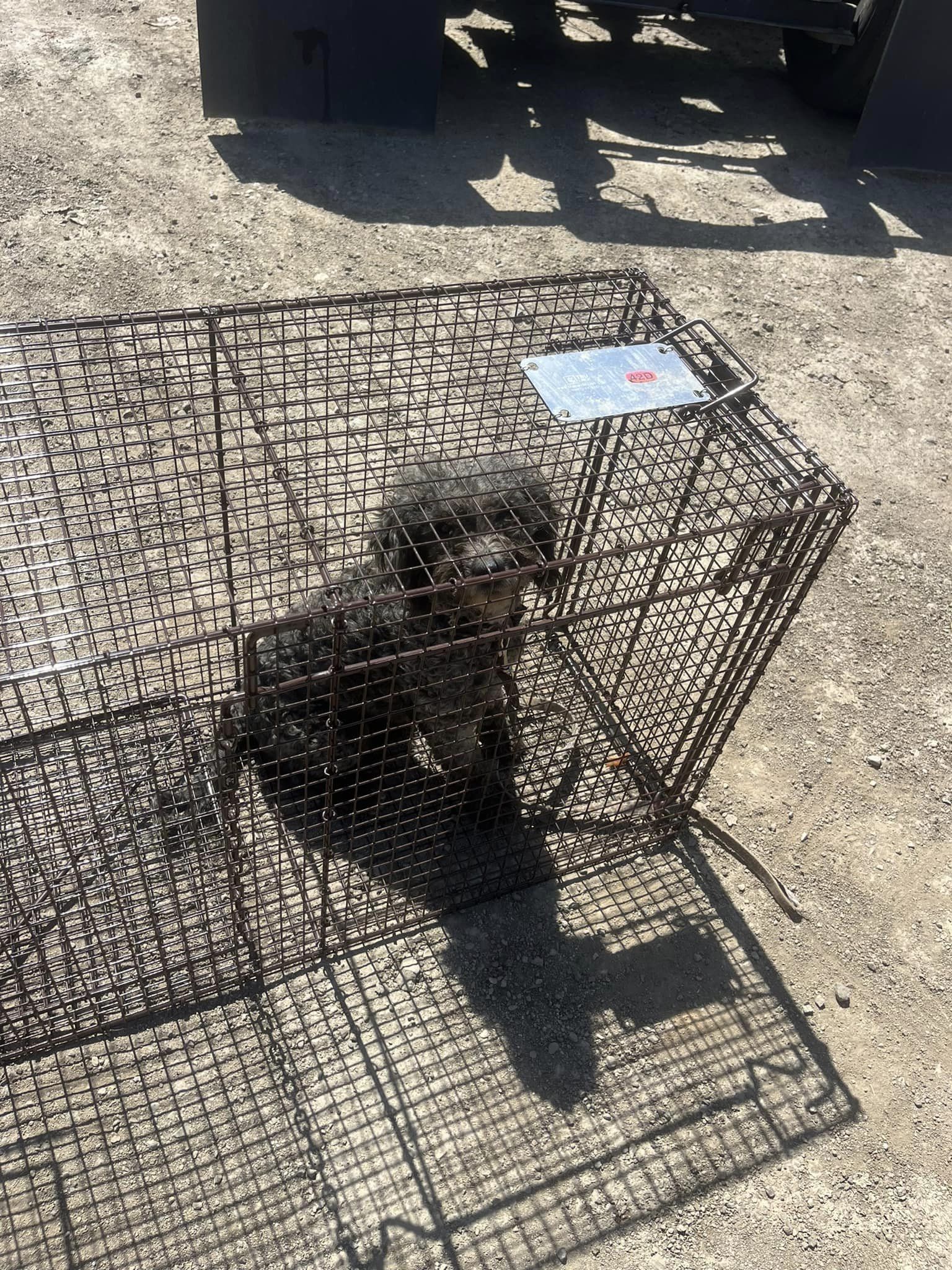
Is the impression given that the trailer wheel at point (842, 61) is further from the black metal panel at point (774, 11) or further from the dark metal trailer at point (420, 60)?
the black metal panel at point (774, 11)

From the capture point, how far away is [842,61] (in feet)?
26.1

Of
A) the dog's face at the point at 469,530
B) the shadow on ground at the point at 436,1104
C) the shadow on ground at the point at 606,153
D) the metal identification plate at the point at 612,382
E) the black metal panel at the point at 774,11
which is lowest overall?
the shadow on ground at the point at 436,1104

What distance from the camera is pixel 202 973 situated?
2967mm

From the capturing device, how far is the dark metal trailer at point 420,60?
21.5ft

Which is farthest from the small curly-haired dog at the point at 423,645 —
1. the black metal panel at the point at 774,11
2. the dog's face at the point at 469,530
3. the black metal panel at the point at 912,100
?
the black metal panel at the point at 912,100

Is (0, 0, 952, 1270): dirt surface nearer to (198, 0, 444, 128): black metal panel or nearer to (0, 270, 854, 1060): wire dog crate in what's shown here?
(0, 270, 854, 1060): wire dog crate

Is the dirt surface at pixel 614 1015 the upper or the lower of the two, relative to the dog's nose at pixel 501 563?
lower

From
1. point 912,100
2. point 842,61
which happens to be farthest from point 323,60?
point 912,100

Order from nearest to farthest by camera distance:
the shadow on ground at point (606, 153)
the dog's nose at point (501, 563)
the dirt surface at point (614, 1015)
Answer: the dog's nose at point (501, 563)
the dirt surface at point (614, 1015)
the shadow on ground at point (606, 153)

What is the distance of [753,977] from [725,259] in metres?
4.86

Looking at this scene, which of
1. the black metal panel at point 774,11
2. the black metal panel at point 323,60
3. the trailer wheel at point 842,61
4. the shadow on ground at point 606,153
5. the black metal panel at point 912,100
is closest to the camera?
the black metal panel at point 323,60

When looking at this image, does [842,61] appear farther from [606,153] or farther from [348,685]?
[348,685]

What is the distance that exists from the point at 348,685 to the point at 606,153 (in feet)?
19.0

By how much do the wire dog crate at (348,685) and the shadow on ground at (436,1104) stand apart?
5.9 inches
